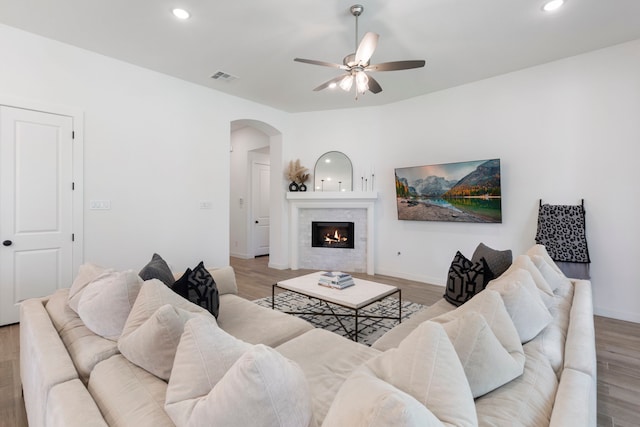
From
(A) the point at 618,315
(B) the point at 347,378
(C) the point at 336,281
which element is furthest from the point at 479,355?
(A) the point at 618,315

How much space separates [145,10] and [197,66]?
1.11 meters

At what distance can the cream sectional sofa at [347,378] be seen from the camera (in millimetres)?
782

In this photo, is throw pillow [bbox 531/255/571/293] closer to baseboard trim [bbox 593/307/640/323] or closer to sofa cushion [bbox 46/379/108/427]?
baseboard trim [bbox 593/307/640/323]

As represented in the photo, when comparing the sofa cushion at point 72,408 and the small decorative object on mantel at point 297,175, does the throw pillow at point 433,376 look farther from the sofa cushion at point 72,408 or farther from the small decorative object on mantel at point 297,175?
the small decorative object on mantel at point 297,175

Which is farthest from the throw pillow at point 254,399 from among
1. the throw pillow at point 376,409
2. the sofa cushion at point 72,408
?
the sofa cushion at point 72,408

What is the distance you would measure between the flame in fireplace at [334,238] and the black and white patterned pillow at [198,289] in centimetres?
377

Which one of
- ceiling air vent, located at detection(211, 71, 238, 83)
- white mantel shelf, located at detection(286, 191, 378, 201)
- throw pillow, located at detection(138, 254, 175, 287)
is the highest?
ceiling air vent, located at detection(211, 71, 238, 83)

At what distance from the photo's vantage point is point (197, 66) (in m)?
3.87

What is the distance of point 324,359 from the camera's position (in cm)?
161

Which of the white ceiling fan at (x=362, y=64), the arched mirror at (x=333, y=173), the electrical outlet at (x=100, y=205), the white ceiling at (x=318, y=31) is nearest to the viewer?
the white ceiling fan at (x=362, y=64)

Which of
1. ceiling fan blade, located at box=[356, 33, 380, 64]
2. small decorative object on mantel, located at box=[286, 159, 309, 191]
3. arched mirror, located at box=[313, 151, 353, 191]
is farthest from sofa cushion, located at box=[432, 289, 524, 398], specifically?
small decorative object on mantel, located at box=[286, 159, 309, 191]

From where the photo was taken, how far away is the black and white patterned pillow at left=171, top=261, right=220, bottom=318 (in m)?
1.92

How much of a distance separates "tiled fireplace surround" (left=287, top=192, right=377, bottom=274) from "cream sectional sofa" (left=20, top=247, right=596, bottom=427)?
12.1 ft

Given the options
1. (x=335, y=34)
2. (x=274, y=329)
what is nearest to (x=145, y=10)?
(x=335, y=34)
